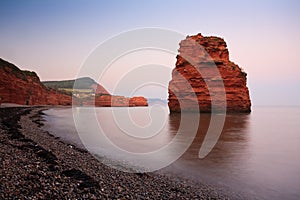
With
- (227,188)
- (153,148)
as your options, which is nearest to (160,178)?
(227,188)

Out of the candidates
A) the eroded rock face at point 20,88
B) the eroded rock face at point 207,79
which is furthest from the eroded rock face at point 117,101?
the eroded rock face at point 207,79

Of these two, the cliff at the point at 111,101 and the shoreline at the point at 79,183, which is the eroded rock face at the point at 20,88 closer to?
the cliff at the point at 111,101

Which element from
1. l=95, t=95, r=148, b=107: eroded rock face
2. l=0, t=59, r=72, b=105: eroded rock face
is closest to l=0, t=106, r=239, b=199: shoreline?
l=0, t=59, r=72, b=105: eroded rock face

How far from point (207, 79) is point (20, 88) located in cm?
5334

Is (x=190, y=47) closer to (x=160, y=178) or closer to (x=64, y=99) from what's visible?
(x=160, y=178)

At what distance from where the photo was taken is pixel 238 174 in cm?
816

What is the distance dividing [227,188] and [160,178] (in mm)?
2285

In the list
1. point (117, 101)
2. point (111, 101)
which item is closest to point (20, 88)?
point (111, 101)

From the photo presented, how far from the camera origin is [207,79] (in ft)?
133

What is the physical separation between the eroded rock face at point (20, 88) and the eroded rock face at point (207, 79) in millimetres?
43303

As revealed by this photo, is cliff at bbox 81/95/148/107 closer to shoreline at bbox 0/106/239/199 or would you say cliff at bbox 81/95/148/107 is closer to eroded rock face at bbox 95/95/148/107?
eroded rock face at bbox 95/95/148/107

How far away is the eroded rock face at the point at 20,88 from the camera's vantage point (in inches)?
2041

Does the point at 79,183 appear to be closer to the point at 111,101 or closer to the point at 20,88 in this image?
the point at 20,88

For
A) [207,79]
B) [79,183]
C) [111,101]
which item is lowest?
[79,183]
